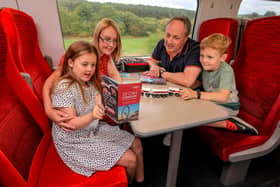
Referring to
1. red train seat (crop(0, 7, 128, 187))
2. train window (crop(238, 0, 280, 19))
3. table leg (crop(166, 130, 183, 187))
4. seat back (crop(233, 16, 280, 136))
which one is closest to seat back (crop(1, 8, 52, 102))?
red train seat (crop(0, 7, 128, 187))

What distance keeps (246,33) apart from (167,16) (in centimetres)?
150

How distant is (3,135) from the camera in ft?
2.89

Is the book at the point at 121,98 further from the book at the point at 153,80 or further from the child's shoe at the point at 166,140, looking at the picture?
the child's shoe at the point at 166,140

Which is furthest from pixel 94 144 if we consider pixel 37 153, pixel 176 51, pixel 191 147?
pixel 191 147

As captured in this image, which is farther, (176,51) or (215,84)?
(176,51)

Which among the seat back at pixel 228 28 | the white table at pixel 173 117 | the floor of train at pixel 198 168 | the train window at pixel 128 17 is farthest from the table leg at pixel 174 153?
the train window at pixel 128 17

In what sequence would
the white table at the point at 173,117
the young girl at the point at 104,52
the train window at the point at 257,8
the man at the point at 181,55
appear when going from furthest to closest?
the train window at the point at 257,8, the man at the point at 181,55, the young girl at the point at 104,52, the white table at the point at 173,117

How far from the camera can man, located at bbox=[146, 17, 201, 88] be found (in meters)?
1.62

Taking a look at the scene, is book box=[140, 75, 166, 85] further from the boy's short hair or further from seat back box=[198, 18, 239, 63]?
seat back box=[198, 18, 239, 63]

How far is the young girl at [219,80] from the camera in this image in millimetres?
1317

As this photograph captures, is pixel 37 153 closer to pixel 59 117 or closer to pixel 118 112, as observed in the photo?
pixel 59 117

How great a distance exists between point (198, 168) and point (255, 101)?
894 mm

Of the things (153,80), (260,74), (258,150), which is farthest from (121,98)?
(260,74)

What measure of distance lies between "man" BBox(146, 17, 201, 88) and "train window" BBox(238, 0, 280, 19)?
2.28 metres
